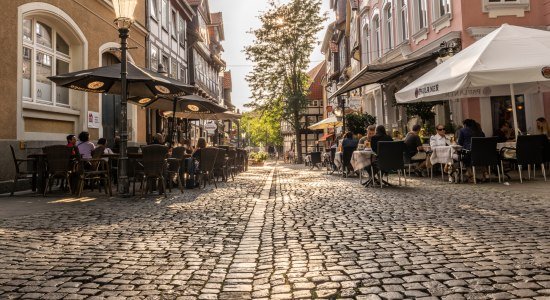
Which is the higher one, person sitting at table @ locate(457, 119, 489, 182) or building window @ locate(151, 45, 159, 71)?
building window @ locate(151, 45, 159, 71)

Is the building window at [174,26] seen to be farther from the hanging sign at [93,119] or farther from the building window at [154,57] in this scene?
the hanging sign at [93,119]

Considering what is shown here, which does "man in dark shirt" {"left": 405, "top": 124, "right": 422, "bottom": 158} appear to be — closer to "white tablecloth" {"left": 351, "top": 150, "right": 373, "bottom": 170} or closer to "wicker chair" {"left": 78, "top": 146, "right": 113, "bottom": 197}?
"white tablecloth" {"left": 351, "top": 150, "right": 373, "bottom": 170}

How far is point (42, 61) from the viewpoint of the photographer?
11.7m

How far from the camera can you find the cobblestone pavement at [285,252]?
9.30ft

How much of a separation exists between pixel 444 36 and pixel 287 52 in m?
22.1

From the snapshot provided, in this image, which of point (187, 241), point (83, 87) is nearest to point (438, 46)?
point (83, 87)

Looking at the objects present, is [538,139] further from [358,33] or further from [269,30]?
[269,30]

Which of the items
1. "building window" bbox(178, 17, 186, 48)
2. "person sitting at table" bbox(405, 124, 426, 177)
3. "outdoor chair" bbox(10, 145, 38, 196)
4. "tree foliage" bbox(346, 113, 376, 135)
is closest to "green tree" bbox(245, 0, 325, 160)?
"building window" bbox(178, 17, 186, 48)

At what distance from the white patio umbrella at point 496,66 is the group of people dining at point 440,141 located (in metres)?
1.33

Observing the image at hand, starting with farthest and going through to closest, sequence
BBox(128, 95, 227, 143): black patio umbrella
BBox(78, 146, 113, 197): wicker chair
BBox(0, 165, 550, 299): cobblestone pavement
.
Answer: BBox(128, 95, 227, 143): black patio umbrella < BBox(78, 146, 113, 197): wicker chair < BBox(0, 165, 550, 299): cobblestone pavement

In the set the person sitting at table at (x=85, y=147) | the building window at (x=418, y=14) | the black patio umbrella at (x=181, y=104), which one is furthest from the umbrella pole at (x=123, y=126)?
the building window at (x=418, y=14)

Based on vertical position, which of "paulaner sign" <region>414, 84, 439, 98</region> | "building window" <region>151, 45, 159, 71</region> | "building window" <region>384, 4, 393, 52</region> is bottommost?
"paulaner sign" <region>414, 84, 439, 98</region>

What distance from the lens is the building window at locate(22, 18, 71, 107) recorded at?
10.9 m

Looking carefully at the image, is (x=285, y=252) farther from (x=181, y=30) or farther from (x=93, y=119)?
(x=181, y=30)
